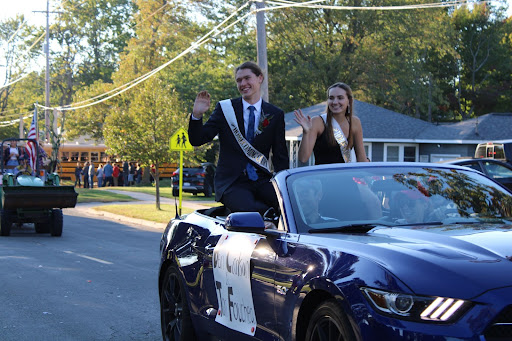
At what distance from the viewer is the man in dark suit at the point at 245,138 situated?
243 inches

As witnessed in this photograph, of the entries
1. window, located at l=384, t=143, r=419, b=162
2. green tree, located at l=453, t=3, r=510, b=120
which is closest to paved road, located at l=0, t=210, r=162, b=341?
window, located at l=384, t=143, r=419, b=162

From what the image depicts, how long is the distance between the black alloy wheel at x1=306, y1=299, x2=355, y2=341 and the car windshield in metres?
0.76

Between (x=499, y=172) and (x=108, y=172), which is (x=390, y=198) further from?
(x=108, y=172)

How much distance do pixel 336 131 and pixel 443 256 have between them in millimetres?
3501

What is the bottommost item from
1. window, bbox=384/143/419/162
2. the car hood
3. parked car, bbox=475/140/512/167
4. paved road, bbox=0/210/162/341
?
paved road, bbox=0/210/162/341

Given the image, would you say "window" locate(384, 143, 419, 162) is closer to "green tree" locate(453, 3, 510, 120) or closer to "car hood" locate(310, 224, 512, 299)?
"green tree" locate(453, 3, 510, 120)

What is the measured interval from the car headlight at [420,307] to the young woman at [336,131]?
3520 mm

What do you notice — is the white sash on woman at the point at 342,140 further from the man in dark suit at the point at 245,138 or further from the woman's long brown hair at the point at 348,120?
the man in dark suit at the point at 245,138

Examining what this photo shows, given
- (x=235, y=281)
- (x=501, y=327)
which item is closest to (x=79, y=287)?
(x=235, y=281)

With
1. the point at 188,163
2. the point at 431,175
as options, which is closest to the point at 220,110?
the point at 431,175

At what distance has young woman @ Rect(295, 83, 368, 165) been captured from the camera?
690 cm

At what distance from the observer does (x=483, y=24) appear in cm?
5838

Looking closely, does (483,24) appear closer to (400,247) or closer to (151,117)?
(151,117)

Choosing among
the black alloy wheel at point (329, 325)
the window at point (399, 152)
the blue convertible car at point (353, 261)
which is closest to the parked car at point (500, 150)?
the window at point (399, 152)
